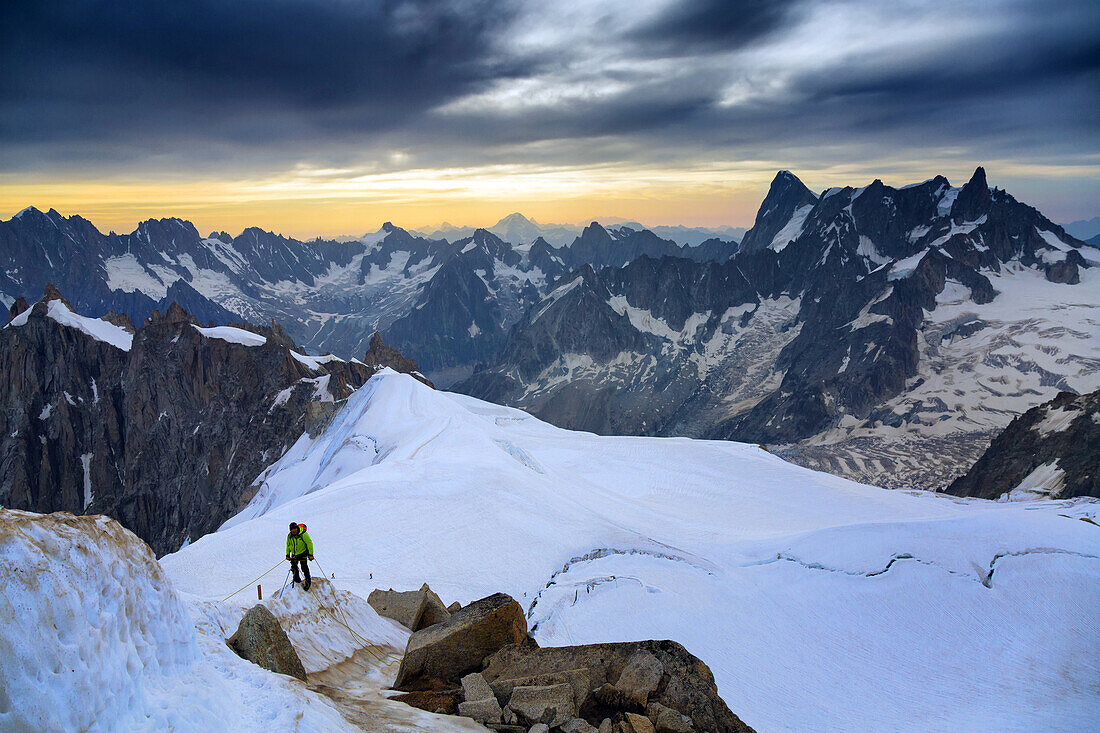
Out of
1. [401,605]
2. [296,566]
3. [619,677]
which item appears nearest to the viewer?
[619,677]

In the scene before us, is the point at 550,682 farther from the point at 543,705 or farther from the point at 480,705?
the point at 480,705

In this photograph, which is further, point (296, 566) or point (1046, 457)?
point (1046, 457)

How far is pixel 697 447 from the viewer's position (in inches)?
2334

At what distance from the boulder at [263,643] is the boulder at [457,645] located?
90.3 inches

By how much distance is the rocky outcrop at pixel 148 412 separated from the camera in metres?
123

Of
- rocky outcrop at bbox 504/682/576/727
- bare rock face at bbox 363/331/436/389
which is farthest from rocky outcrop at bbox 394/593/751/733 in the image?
bare rock face at bbox 363/331/436/389

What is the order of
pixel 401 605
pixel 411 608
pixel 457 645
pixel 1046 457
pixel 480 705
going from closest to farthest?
pixel 480 705
pixel 457 645
pixel 411 608
pixel 401 605
pixel 1046 457

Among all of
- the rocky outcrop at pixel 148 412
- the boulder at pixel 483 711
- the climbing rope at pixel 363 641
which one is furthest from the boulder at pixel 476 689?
the rocky outcrop at pixel 148 412

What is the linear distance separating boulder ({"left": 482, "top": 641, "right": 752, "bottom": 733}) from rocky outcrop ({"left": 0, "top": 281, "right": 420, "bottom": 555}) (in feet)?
345

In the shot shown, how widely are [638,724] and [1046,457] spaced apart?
14042 cm

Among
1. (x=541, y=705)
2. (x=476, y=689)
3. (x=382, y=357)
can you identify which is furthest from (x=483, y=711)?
(x=382, y=357)

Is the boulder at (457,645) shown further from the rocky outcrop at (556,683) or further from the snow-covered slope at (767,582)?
the snow-covered slope at (767,582)

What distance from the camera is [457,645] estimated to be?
510 inches

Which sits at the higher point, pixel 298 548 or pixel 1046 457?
pixel 298 548
